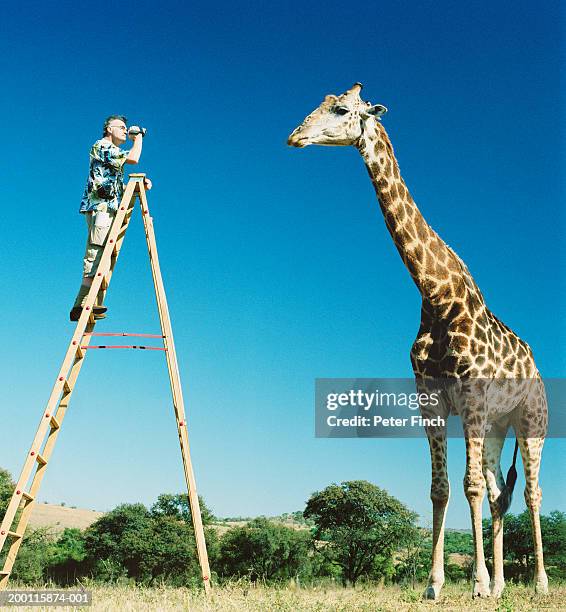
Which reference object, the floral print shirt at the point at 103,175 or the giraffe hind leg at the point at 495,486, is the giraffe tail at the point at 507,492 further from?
the floral print shirt at the point at 103,175

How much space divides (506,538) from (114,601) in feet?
35.5

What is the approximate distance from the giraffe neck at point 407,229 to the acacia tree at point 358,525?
38.7 ft

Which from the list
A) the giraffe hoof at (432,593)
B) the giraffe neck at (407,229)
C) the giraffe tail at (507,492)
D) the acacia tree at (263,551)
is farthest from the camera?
the acacia tree at (263,551)

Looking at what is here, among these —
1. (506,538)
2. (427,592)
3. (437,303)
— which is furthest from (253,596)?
(506,538)

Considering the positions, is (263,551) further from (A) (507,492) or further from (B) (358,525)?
(A) (507,492)

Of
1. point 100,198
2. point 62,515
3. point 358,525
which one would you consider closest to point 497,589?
point 100,198

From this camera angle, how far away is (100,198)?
690cm

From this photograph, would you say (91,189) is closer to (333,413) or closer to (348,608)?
(333,413)

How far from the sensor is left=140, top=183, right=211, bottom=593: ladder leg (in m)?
6.18

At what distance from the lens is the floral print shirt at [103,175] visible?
6852 millimetres

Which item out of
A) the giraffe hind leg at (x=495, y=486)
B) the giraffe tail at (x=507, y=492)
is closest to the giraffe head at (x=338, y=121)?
the giraffe hind leg at (x=495, y=486)

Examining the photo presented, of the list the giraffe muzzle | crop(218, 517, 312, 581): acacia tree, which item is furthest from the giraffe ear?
crop(218, 517, 312, 581): acacia tree

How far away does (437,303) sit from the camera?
742cm

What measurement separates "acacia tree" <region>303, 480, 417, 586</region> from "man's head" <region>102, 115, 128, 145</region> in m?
13.2
